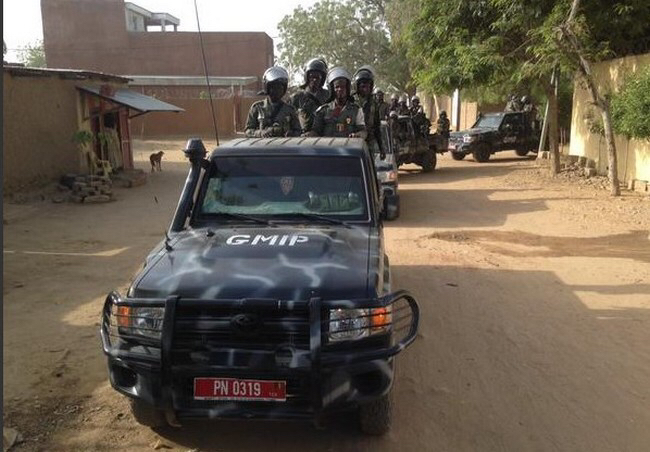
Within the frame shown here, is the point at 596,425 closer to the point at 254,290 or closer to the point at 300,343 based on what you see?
the point at 300,343

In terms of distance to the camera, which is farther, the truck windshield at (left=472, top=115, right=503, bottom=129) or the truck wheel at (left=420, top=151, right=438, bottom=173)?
the truck windshield at (left=472, top=115, right=503, bottom=129)

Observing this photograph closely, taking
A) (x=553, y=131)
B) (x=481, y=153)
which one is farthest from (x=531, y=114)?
(x=553, y=131)

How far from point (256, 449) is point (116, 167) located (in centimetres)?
1496

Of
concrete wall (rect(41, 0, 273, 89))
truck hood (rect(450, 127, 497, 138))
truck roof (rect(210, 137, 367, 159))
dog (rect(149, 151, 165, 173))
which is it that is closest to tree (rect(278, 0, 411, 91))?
concrete wall (rect(41, 0, 273, 89))

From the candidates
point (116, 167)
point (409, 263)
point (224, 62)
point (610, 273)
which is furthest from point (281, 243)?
point (224, 62)

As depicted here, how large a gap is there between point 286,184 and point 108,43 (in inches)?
1719

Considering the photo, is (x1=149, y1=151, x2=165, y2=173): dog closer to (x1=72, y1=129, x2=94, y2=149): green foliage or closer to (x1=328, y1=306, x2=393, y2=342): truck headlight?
(x1=72, y1=129, x2=94, y2=149): green foliage

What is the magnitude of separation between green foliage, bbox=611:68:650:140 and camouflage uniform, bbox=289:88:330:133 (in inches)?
225

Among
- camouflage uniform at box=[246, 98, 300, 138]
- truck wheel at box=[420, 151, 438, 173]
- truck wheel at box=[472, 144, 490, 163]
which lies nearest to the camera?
camouflage uniform at box=[246, 98, 300, 138]

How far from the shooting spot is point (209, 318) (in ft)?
10.0

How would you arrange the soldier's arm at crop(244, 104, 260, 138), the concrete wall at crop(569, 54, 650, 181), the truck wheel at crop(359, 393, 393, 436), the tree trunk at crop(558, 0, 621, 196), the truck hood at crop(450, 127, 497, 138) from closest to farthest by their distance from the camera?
the truck wheel at crop(359, 393, 393, 436)
the soldier's arm at crop(244, 104, 260, 138)
the tree trunk at crop(558, 0, 621, 196)
the concrete wall at crop(569, 54, 650, 181)
the truck hood at crop(450, 127, 497, 138)

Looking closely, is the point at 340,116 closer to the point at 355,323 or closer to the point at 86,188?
the point at 355,323

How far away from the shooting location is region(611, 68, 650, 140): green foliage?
34.8ft

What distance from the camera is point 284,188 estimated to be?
Answer: 4.25 m
